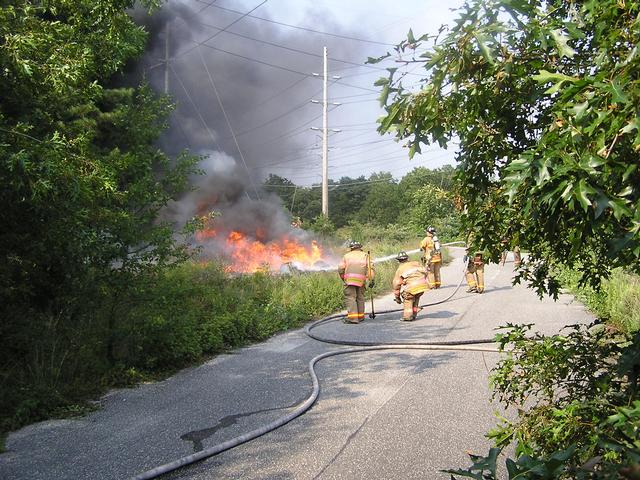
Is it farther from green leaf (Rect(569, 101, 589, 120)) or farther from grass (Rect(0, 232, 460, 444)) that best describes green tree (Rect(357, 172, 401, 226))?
green leaf (Rect(569, 101, 589, 120))

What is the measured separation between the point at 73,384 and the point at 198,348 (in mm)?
1765

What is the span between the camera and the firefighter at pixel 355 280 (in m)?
9.86

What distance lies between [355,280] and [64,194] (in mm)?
6296

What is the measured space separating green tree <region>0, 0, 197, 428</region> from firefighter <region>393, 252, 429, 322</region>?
15.1 feet

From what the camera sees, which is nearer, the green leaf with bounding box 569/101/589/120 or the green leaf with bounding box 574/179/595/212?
the green leaf with bounding box 574/179/595/212

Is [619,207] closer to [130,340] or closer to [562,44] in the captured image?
[562,44]

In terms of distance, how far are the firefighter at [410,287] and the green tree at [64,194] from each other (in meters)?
4.61

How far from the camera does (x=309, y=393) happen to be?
17.7 feet

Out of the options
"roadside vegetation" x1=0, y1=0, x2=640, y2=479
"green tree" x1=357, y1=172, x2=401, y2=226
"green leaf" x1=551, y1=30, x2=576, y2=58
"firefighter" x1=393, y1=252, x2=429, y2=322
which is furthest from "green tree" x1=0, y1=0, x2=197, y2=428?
"green tree" x1=357, y1=172, x2=401, y2=226

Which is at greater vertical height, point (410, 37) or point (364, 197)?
point (364, 197)

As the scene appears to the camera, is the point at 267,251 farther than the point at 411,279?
Yes

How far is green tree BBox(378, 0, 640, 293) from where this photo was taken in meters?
1.35

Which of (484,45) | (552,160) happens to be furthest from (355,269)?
(552,160)

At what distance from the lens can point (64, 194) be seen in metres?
4.42
